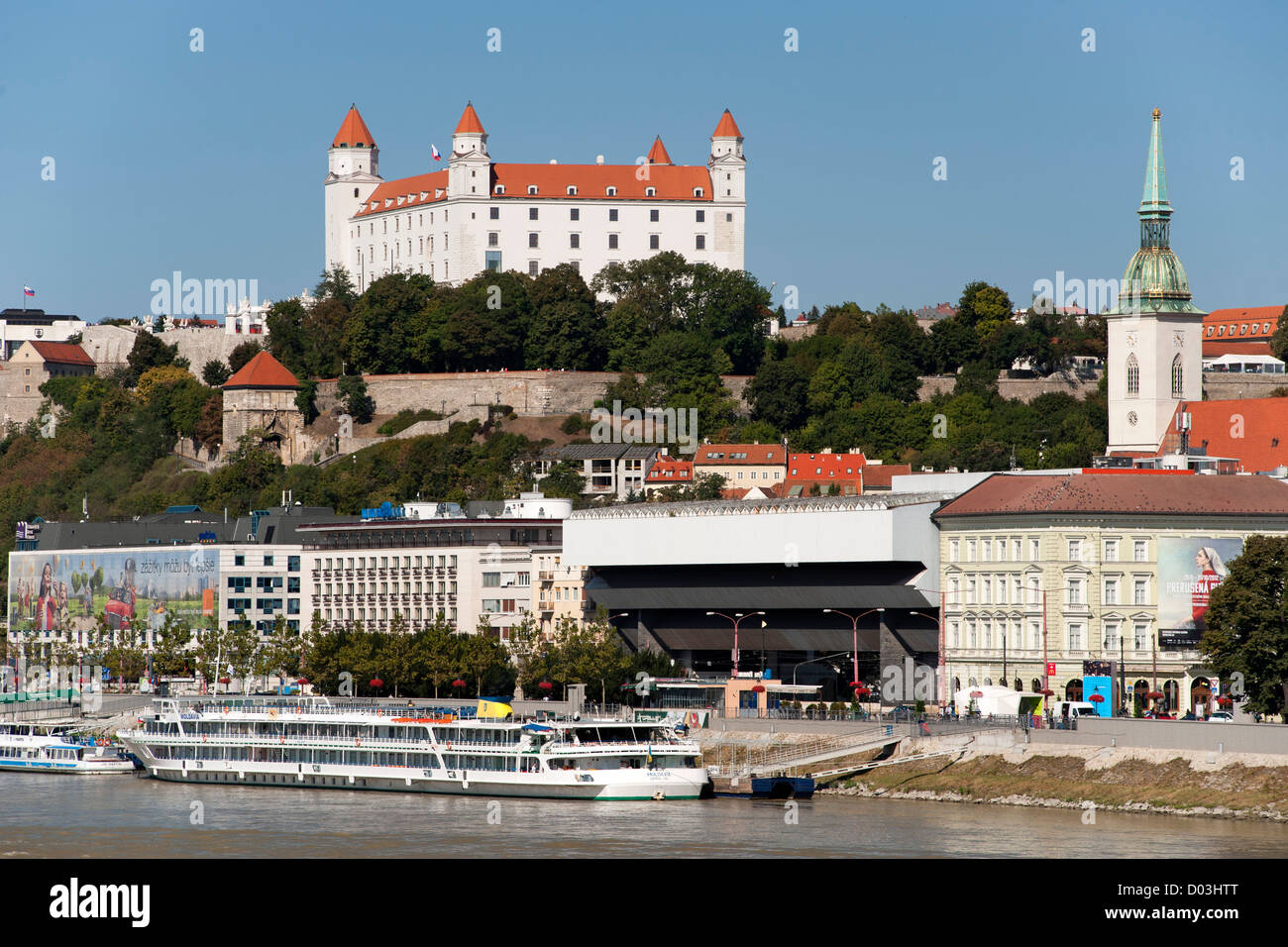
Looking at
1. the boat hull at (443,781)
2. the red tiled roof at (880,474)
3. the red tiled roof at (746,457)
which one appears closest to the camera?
the boat hull at (443,781)

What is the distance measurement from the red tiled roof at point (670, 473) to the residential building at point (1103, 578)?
58396 mm

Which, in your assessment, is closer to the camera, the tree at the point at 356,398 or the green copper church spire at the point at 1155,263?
the green copper church spire at the point at 1155,263

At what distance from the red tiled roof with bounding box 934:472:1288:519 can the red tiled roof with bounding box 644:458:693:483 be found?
56.3 meters

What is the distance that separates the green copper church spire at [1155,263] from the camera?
121m

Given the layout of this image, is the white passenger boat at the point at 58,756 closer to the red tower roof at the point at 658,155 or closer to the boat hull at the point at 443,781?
the boat hull at the point at 443,781

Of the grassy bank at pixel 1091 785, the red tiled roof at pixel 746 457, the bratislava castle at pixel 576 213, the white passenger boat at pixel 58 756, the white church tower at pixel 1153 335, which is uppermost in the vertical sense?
the bratislava castle at pixel 576 213

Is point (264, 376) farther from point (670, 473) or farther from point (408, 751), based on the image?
point (408, 751)

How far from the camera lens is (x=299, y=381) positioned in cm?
16938

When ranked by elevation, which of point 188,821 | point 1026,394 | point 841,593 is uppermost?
point 1026,394

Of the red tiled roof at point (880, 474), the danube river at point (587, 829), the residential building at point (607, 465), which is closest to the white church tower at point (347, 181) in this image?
the residential building at point (607, 465)

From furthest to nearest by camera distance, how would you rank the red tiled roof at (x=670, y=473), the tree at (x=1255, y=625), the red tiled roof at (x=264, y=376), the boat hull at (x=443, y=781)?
1. the red tiled roof at (x=264, y=376)
2. the red tiled roof at (x=670, y=473)
3. the boat hull at (x=443, y=781)
4. the tree at (x=1255, y=625)
